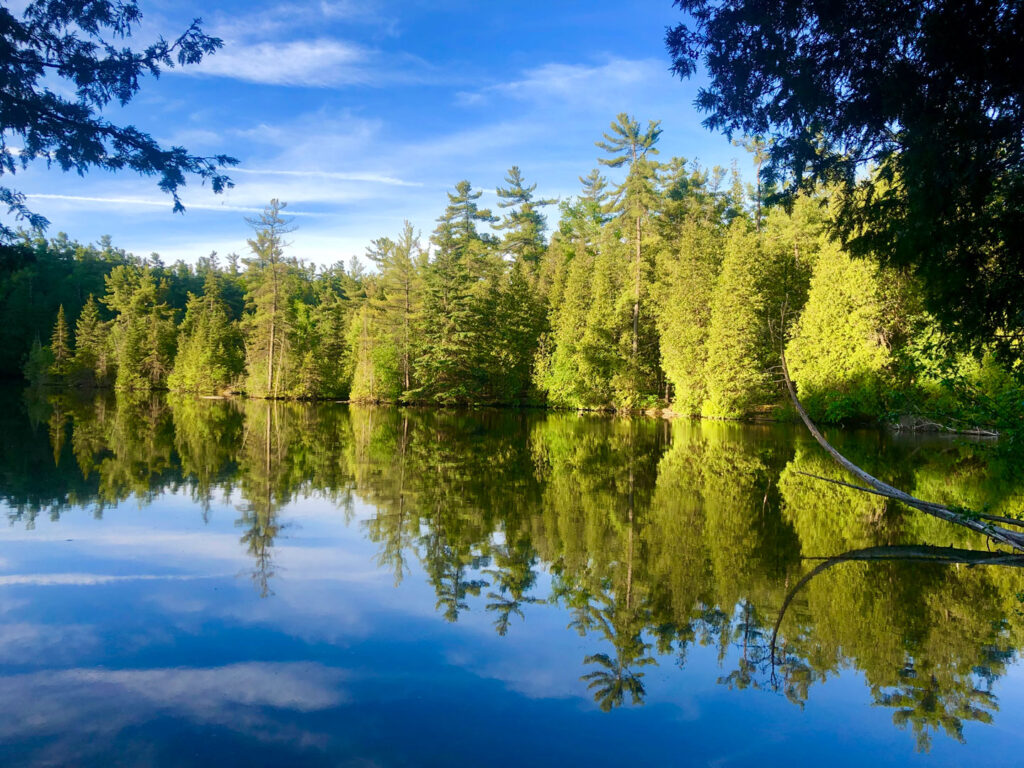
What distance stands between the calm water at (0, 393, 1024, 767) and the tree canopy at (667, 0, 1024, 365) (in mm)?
1854

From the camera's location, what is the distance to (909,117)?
517cm

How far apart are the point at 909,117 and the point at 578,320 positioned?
3483 centimetres

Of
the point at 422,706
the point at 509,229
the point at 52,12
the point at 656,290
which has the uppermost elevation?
the point at 509,229

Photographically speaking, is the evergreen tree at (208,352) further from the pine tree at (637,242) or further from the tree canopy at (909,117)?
the tree canopy at (909,117)

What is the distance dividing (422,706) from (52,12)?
8888mm

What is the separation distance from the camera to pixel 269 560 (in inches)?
290

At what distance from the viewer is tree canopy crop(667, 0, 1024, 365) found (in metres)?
4.85

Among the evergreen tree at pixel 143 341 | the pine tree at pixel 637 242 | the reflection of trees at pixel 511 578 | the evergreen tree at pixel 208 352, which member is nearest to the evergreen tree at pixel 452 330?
the pine tree at pixel 637 242

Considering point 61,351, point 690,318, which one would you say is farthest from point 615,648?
point 61,351

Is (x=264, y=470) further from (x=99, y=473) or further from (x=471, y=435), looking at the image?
(x=471, y=435)

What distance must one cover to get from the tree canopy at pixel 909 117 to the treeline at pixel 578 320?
19.5 meters

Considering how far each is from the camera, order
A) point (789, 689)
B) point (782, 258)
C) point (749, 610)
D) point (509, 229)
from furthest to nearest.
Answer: point (509, 229)
point (782, 258)
point (749, 610)
point (789, 689)

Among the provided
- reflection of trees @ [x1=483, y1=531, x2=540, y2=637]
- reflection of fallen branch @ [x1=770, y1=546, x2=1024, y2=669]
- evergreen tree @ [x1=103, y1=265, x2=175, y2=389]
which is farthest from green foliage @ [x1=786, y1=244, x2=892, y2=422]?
evergreen tree @ [x1=103, y1=265, x2=175, y2=389]

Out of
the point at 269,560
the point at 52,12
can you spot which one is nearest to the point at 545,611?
the point at 269,560
